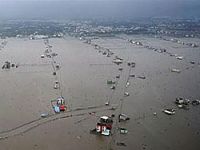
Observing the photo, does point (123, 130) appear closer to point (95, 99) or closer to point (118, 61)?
point (95, 99)

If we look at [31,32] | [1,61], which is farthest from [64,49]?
[31,32]

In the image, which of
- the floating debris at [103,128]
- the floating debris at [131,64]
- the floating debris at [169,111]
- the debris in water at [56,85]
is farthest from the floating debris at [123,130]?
the floating debris at [131,64]

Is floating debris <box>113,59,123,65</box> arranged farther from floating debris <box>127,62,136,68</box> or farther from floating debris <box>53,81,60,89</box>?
floating debris <box>53,81,60,89</box>

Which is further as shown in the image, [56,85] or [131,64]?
[131,64]

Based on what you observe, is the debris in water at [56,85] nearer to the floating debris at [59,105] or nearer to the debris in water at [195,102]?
the floating debris at [59,105]

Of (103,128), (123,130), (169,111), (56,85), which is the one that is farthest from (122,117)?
(56,85)

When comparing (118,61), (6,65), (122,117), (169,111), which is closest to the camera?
(122,117)

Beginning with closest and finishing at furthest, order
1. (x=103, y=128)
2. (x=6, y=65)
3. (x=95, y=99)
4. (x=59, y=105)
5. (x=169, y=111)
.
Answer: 1. (x=103, y=128)
2. (x=169, y=111)
3. (x=59, y=105)
4. (x=95, y=99)
5. (x=6, y=65)

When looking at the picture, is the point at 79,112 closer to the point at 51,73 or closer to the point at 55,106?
the point at 55,106
